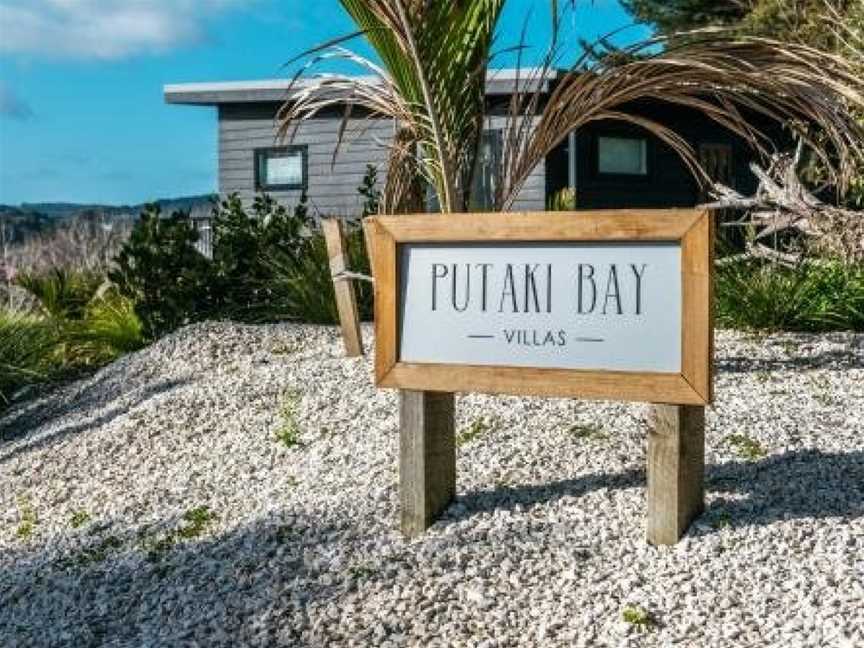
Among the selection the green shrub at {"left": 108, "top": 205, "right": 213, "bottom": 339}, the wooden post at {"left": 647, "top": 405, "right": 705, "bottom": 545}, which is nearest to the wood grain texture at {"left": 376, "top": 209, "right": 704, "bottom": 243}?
the wooden post at {"left": 647, "top": 405, "right": 705, "bottom": 545}

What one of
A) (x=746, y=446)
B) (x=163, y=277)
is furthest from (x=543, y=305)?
(x=163, y=277)

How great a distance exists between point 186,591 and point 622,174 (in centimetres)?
1714

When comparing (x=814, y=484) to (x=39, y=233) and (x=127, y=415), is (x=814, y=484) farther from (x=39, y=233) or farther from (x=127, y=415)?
(x=39, y=233)

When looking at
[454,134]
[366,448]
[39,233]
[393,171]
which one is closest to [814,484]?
[366,448]

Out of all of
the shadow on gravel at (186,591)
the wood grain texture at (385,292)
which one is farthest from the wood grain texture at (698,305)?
the shadow on gravel at (186,591)

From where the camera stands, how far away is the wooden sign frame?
4.42 m

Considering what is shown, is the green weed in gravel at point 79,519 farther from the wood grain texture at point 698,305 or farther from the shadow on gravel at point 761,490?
the wood grain texture at point 698,305

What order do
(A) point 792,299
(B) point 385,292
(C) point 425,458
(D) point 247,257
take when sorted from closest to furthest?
(C) point 425,458, (B) point 385,292, (A) point 792,299, (D) point 247,257

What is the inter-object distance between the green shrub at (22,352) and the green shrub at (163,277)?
0.76 metres

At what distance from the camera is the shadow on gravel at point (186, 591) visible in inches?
173

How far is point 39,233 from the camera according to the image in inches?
805

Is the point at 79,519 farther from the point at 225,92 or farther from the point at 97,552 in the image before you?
the point at 225,92

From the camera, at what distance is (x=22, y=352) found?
10.4 metres

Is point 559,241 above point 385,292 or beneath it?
above
